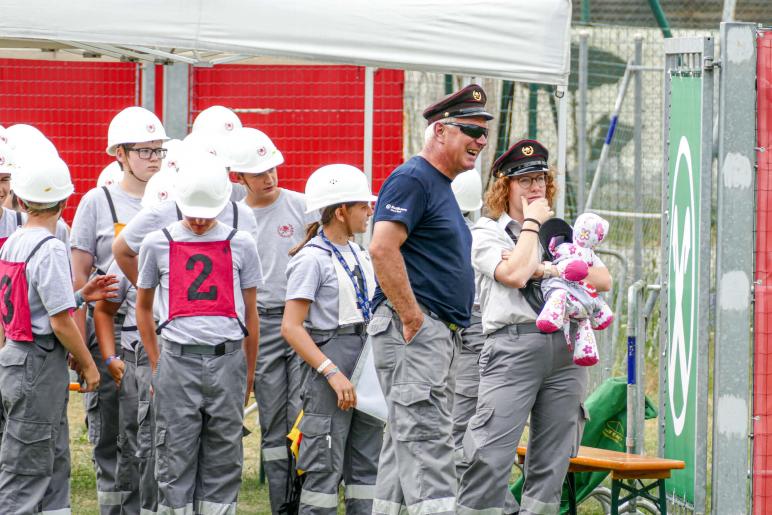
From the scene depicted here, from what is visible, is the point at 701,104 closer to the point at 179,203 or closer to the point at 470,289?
the point at 470,289

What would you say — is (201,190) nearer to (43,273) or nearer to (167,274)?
(167,274)

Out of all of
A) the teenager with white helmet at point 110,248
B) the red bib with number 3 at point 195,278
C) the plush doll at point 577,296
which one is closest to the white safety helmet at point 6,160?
the teenager with white helmet at point 110,248

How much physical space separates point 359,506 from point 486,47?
2233 mm

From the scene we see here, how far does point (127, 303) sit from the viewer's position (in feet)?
19.2

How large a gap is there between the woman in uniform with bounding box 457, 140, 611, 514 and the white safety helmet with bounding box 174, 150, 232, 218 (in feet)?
3.65

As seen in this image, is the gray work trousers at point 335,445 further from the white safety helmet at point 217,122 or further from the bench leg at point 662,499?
the white safety helmet at point 217,122

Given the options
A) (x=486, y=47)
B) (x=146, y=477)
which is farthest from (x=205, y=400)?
(x=486, y=47)

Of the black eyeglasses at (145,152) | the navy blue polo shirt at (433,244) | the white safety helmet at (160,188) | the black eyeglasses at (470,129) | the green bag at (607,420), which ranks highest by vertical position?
the black eyeglasses at (470,129)

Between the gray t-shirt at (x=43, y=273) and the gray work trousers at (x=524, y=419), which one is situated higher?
the gray t-shirt at (x=43, y=273)

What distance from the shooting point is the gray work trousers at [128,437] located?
19.1 ft

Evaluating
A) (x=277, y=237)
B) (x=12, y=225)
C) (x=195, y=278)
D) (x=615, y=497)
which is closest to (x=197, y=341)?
(x=195, y=278)

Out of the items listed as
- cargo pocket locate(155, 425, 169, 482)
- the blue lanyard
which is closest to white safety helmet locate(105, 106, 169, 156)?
the blue lanyard

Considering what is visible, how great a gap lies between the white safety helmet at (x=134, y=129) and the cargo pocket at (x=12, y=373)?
1233 millimetres

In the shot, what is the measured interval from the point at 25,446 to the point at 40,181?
1.13 m
